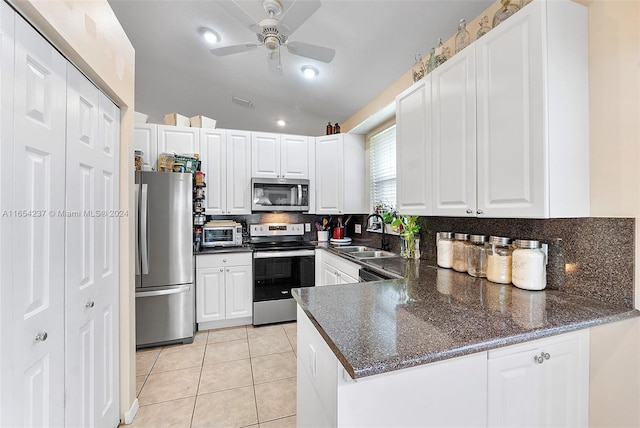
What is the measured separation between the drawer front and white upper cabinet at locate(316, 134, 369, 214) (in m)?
1.16

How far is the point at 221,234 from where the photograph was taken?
3.34m

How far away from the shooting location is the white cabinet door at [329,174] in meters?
3.61

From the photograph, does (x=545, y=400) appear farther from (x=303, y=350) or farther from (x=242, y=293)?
(x=242, y=293)

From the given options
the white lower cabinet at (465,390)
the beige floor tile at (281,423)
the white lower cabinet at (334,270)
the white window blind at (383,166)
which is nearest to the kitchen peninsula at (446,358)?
the white lower cabinet at (465,390)

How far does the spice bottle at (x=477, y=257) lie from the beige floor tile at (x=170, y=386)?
2.14 meters

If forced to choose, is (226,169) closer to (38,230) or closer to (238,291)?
(238,291)

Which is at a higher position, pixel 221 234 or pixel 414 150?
pixel 414 150

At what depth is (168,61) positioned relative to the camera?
10.3ft

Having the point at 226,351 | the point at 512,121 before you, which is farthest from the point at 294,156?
the point at 512,121

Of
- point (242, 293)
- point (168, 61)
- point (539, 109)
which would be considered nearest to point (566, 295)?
point (539, 109)

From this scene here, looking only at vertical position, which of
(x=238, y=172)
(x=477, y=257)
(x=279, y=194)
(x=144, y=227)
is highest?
(x=238, y=172)

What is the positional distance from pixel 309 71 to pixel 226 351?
3009 mm

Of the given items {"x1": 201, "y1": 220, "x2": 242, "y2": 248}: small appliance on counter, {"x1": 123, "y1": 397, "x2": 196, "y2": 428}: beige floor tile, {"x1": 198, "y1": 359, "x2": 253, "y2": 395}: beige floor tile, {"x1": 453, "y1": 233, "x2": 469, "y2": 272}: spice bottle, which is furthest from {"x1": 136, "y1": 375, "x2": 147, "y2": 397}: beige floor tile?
{"x1": 453, "y1": 233, "x2": 469, "y2": 272}: spice bottle

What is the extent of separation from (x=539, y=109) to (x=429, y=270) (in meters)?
1.15
